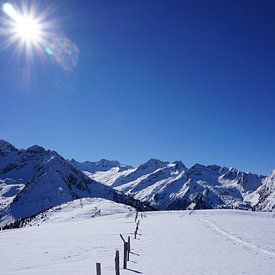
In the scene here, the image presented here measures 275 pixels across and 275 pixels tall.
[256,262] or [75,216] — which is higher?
[75,216]

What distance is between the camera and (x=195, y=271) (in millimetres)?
22688

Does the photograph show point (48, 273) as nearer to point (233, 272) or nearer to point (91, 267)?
point (91, 267)

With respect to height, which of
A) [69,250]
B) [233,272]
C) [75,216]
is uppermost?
[75,216]

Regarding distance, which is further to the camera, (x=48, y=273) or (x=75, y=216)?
(x=75, y=216)

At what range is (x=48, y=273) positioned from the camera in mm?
23141

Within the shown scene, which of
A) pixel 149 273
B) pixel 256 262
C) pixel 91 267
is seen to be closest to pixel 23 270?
pixel 91 267

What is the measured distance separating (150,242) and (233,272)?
1639 cm

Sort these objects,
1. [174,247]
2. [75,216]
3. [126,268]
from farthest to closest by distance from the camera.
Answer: [75,216] < [174,247] < [126,268]

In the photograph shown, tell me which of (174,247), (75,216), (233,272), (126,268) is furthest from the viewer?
(75,216)

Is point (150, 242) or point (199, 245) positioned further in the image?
point (150, 242)

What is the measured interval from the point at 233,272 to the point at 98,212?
100 m

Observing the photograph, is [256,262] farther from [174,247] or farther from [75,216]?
[75,216]

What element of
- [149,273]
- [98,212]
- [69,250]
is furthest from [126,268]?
[98,212]

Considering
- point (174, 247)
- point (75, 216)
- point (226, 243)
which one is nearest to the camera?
point (174, 247)
